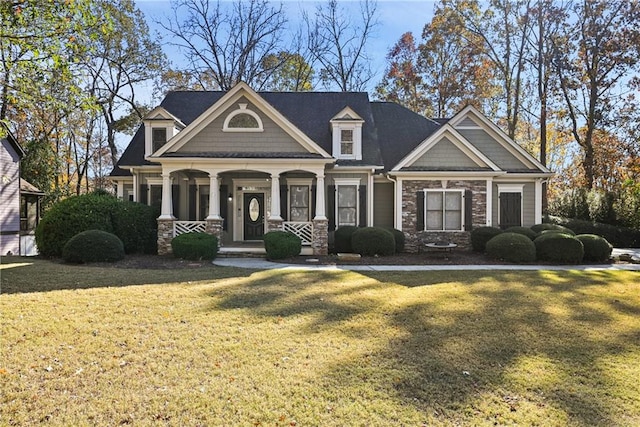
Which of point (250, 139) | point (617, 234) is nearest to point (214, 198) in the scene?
point (250, 139)

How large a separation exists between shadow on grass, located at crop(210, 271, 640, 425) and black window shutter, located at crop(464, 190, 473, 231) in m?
5.25

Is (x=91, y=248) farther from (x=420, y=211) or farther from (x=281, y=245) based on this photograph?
A: (x=420, y=211)

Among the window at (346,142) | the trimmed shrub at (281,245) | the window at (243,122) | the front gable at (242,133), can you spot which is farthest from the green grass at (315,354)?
the window at (346,142)

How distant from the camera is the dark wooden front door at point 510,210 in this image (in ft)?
54.0

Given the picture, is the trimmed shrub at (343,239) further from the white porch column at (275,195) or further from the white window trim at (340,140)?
the white window trim at (340,140)

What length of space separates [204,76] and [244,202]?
16.2 metres

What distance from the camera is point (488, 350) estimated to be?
5.04m

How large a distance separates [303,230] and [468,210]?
6.65m

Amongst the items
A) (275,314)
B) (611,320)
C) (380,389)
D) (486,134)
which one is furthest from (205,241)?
(486,134)

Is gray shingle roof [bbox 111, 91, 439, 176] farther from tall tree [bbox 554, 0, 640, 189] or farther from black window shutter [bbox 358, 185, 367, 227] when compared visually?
tall tree [bbox 554, 0, 640, 189]

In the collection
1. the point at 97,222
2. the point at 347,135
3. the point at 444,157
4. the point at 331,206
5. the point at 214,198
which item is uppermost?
the point at 347,135

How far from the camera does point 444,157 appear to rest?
1545cm

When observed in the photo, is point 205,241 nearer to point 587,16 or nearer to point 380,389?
point 380,389

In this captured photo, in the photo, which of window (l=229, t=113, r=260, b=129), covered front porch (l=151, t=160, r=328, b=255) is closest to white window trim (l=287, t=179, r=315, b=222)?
covered front porch (l=151, t=160, r=328, b=255)
